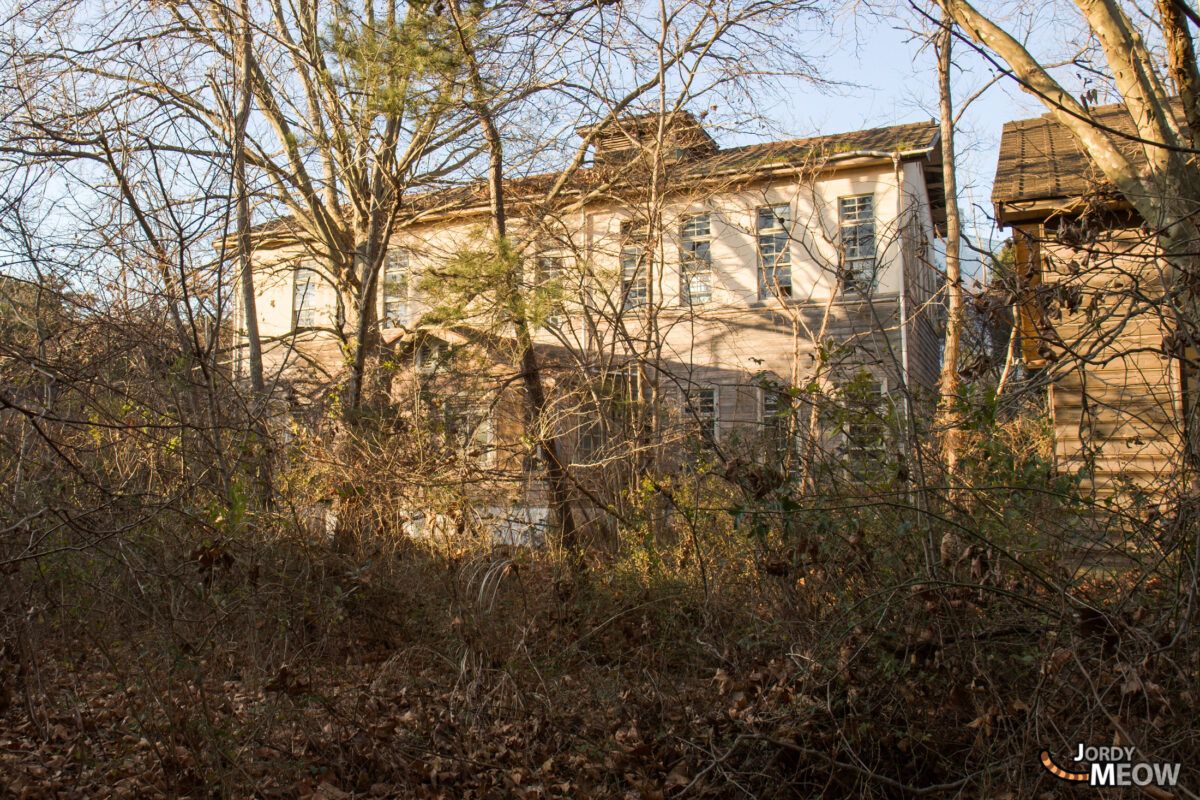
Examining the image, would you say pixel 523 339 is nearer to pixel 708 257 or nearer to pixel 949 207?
pixel 949 207

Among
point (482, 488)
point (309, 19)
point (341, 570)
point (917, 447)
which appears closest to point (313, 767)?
point (341, 570)

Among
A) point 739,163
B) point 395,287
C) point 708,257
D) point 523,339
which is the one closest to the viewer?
point 523,339

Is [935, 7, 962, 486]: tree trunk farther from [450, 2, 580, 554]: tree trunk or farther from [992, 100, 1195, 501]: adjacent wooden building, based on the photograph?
[450, 2, 580, 554]: tree trunk

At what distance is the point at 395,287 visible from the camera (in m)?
11.2

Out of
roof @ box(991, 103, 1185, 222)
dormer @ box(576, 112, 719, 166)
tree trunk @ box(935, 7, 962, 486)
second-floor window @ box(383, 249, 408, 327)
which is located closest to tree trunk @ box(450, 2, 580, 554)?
dormer @ box(576, 112, 719, 166)

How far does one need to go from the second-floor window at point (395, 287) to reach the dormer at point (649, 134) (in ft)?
9.85

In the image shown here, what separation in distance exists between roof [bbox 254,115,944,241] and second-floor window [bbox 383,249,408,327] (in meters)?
1.01

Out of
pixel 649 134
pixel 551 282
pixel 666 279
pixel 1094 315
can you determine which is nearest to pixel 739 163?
pixel 666 279

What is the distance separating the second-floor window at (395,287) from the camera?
11305mm

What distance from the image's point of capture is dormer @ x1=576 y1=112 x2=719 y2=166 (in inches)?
383

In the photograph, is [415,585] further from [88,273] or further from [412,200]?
[412,200]

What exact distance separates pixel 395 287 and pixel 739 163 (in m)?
5.10

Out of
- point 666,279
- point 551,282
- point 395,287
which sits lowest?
point 551,282

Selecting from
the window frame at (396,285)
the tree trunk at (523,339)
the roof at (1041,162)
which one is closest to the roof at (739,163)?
the window frame at (396,285)
